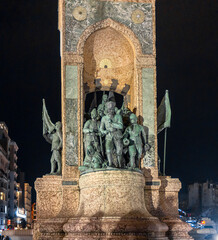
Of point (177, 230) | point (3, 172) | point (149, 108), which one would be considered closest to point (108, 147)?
point (149, 108)

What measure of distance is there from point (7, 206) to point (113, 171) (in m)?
86.2

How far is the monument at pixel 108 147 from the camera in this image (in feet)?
61.7

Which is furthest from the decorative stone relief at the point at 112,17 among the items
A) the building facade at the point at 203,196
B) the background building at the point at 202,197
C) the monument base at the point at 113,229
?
the building facade at the point at 203,196

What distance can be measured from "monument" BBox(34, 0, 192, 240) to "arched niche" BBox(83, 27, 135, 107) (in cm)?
6

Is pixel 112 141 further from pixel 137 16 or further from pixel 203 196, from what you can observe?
pixel 203 196

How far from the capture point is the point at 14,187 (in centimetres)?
11112

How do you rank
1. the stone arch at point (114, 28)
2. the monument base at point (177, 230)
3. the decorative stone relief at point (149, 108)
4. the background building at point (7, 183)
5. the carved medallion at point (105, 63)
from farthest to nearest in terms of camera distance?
1. the background building at point (7, 183)
2. the carved medallion at point (105, 63)
3. the stone arch at point (114, 28)
4. the decorative stone relief at point (149, 108)
5. the monument base at point (177, 230)

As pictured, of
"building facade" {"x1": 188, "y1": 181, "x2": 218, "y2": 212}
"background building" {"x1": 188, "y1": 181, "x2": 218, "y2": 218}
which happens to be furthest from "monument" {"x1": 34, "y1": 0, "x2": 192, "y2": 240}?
"building facade" {"x1": 188, "y1": 181, "x2": 218, "y2": 212}

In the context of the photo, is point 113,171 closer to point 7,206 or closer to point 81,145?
point 81,145

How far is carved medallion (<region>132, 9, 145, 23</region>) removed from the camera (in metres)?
22.6

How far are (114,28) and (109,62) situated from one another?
2.74 m

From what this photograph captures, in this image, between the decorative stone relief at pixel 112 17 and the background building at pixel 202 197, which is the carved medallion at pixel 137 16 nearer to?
the decorative stone relief at pixel 112 17

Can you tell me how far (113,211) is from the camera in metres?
18.7

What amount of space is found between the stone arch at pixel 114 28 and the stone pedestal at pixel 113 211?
5.91m
